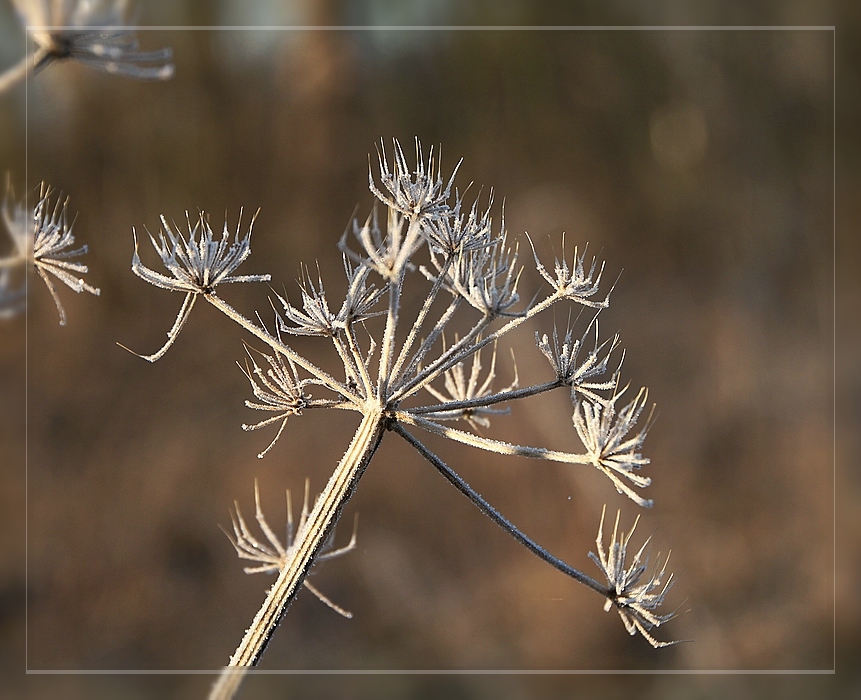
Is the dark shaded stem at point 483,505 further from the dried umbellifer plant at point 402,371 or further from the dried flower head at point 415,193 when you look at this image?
the dried flower head at point 415,193

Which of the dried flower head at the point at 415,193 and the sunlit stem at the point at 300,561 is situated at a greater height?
the dried flower head at the point at 415,193

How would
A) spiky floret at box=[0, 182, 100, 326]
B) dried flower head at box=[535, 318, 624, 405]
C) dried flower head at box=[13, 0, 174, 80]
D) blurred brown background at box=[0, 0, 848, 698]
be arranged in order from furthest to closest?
blurred brown background at box=[0, 0, 848, 698], dried flower head at box=[535, 318, 624, 405], spiky floret at box=[0, 182, 100, 326], dried flower head at box=[13, 0, 174, 80]

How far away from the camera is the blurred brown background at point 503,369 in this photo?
2.28 m

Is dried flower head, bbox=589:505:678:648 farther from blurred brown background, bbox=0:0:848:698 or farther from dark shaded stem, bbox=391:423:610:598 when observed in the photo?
blurred brown background, bbox=0:0:848:698

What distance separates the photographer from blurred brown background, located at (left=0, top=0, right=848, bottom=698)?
7.48 ft

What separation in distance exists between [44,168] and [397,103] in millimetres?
1187
